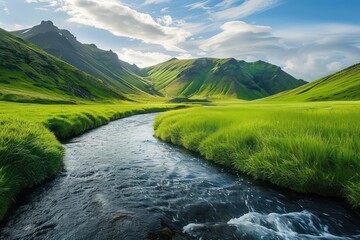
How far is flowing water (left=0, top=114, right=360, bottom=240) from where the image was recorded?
38.1ft

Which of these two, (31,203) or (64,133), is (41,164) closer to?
(31,203)

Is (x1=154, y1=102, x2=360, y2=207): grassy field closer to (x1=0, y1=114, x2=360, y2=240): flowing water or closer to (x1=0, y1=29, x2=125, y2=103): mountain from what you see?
(x1=0, y1=114, x2=360, y2=240): flowing water

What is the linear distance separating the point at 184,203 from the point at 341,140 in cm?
1087

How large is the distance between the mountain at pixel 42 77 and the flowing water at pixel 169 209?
91.4 meters

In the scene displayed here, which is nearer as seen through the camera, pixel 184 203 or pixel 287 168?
pixel 184 203

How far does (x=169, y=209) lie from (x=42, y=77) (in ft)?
489

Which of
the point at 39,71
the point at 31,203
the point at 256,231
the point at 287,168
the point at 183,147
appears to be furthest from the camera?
the point at 39,71

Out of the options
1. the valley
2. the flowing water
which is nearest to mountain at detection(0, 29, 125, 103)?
the valley

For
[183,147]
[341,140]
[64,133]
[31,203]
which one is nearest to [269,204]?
[341,140]

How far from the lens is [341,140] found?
55.5ft

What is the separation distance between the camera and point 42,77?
141 meters

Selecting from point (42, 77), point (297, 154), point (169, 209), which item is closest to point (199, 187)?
point (169, 209)

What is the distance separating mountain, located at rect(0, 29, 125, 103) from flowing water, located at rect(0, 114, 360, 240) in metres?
91.4

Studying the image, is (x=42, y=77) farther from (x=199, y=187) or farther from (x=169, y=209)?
(x=169, y=209)
